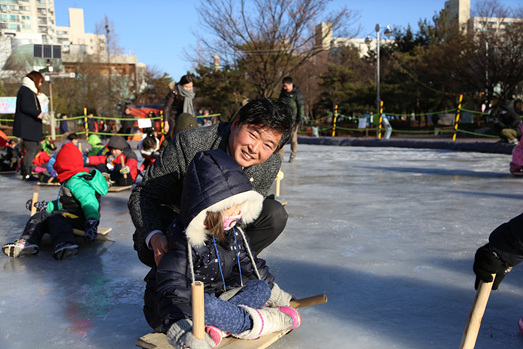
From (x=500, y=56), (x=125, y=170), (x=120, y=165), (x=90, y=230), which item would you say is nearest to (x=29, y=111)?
(x=120, y=165)

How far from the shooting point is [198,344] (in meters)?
1.48

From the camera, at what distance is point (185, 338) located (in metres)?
1.53

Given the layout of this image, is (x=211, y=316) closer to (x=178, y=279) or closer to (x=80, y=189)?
(x=178, y=279)

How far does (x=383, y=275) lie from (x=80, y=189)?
215 centimetres

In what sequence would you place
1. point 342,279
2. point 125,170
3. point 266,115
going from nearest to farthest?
1. point 266,115
2. point 342,279
3. point 125,170

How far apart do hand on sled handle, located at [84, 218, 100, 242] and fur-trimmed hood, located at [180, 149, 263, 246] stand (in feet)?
5.93

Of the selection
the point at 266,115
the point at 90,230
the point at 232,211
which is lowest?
the point at 90,230

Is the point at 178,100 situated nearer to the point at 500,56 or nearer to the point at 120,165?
the point at 120,165

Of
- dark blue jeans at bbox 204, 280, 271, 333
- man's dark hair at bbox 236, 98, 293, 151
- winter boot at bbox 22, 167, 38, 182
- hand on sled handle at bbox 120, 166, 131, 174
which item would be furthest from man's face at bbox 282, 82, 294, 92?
dark blue jeans at bbox 204, 280, 271, 333

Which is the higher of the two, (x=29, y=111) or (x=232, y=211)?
(x=29, y=111)

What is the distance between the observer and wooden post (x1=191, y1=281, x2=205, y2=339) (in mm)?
1352

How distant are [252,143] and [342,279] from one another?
1.04 metres

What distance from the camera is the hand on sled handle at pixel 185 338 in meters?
1.49

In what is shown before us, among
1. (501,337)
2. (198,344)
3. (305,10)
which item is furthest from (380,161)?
(305,10)
